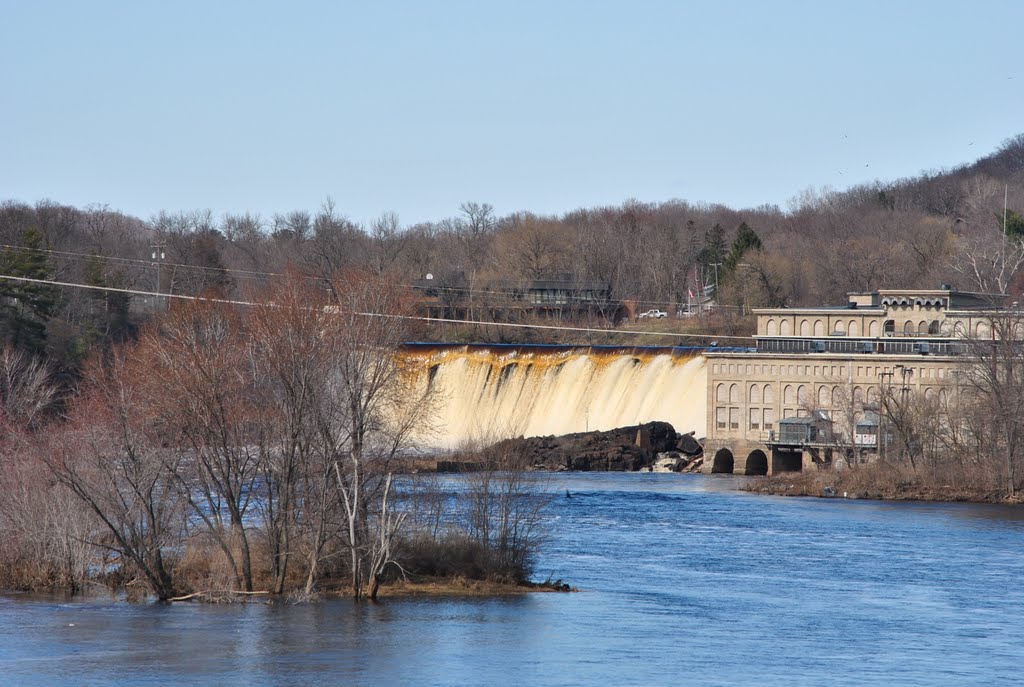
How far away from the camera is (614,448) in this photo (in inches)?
2702

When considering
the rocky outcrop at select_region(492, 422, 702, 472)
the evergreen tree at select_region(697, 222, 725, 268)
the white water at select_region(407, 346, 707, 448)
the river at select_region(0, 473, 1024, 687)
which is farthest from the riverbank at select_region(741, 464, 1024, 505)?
the evergreen tree at select_region(697, 222, 725, 268)

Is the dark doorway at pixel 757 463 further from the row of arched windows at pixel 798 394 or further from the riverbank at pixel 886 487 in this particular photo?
the riverbank at pixel 886 487

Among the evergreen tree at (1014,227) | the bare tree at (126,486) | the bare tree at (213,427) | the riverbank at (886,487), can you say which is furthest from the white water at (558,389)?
the bare tree at (126,486)

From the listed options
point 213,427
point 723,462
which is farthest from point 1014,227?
point 213,427

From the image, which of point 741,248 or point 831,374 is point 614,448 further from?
point 741,248

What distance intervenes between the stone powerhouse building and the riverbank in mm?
2754

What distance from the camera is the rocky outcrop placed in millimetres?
67938

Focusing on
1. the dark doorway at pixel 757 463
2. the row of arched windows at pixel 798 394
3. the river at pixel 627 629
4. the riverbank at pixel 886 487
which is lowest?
the river at pixel 627 629

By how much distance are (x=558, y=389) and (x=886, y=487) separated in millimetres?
22187

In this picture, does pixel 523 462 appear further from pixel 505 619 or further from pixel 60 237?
pixel 60 237

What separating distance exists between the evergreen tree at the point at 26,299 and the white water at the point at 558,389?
18892mm

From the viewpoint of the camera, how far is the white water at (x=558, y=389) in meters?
72.4

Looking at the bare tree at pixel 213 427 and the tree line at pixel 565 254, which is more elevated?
the tree line at pixel 565 254

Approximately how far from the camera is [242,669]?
84.7ft
